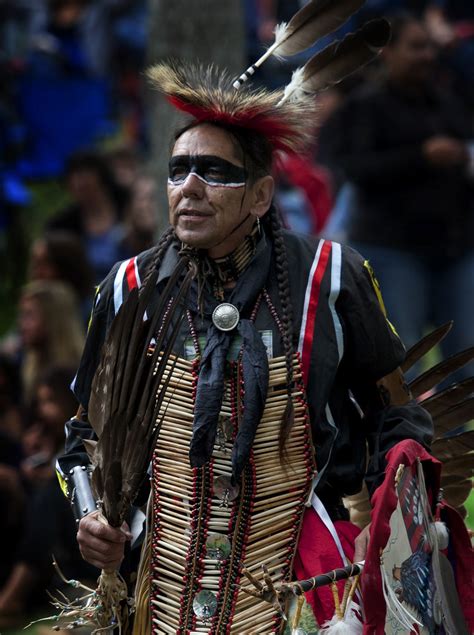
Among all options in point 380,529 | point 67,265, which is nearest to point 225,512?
point 380,529

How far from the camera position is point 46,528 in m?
7.37

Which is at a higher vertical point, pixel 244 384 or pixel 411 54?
pixel 411 54

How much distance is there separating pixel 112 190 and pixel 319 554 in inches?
236

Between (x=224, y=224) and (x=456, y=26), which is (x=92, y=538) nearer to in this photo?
(x=224, y=224)

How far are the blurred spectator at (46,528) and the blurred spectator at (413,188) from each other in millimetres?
1834

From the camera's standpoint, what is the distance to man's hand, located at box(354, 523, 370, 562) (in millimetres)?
4270

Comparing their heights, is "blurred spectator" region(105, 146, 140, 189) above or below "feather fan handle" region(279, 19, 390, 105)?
above

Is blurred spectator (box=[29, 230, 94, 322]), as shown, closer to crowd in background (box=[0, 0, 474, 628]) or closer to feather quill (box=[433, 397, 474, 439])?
crowd in background (box=[0, 0, 474, 628])

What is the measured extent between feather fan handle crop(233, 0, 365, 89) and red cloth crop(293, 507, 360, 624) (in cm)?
→ 150

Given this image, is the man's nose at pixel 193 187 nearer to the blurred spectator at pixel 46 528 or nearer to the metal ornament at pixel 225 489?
the metal ornament at pixel 225 489

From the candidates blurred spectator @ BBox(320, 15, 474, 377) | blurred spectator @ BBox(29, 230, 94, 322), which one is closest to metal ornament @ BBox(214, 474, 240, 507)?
blurred spectator @ BBox(320, 15, 474, 377)

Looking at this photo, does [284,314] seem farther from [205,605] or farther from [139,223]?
[139,223]

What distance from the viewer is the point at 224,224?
14.8ft

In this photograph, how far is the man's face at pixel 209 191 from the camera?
14.6 feet
